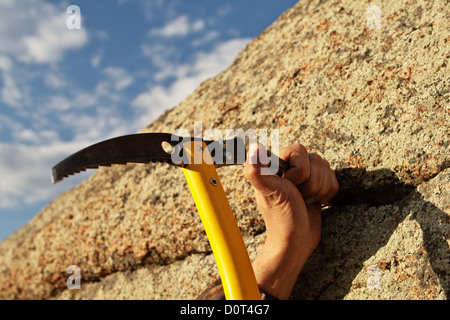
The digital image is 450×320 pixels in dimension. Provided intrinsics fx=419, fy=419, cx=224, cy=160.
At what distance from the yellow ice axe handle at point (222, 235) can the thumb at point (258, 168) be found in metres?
0.13

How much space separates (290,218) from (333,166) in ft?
1.27

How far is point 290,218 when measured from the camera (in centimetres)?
146

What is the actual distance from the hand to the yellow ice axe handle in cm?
19

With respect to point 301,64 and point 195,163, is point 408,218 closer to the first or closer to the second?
point 195,163

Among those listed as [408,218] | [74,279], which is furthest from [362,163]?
[74,279]

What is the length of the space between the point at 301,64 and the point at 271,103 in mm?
245

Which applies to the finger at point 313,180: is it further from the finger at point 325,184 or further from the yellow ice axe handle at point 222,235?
the yellow ice axe handle at point 222,235

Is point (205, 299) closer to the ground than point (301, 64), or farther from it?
closer to the ground

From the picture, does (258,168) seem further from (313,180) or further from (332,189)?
(332,189)

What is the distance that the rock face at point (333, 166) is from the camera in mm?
1482

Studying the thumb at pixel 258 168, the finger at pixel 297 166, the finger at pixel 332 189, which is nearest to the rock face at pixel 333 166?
the finger at pixel 332 189

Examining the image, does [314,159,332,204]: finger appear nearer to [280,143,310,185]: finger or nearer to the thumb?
[280,143,310,185]: finger

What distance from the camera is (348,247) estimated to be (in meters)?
1.59

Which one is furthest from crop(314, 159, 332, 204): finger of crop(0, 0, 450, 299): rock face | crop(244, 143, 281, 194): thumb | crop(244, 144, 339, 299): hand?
crop(244, 143, 281, 194): thumb
